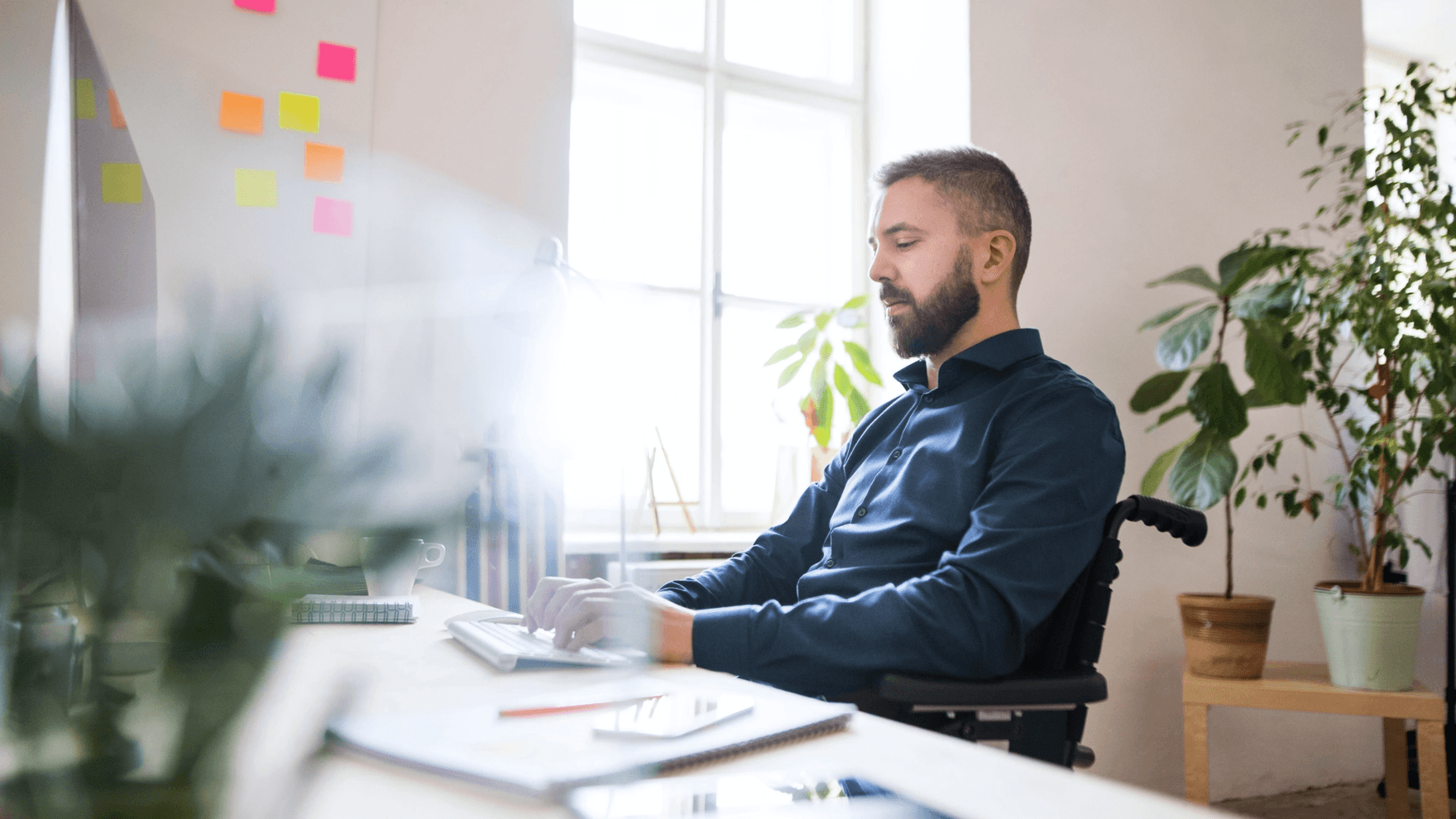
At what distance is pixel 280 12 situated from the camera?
2.04 m

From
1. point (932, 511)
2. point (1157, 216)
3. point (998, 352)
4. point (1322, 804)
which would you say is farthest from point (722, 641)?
point (1322, 804)

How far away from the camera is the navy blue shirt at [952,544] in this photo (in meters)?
1.07

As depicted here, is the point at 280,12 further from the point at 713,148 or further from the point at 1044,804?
the point at 1044,804

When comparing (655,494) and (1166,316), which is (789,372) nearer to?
(655,494)

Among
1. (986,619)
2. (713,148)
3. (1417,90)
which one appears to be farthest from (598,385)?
(1417,90)

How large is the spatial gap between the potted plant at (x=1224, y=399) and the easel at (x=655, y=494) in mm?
1315

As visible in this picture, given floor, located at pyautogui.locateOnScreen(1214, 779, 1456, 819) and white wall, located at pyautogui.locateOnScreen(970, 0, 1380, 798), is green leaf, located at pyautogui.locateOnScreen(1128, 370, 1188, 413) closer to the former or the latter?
white wall, located at pyautogui.locateOnScreen(970, 0, 1380, 798)

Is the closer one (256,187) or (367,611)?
(367,611)

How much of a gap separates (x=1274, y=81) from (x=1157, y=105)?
0.52m

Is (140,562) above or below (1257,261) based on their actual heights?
below

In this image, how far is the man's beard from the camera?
1481 millimetres

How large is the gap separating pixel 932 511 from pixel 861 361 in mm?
1458

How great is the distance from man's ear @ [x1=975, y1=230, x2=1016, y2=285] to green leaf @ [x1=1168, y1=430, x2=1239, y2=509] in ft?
3.64

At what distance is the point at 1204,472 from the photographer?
230 centimetres
